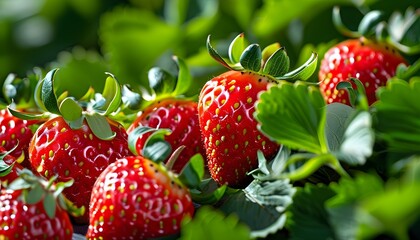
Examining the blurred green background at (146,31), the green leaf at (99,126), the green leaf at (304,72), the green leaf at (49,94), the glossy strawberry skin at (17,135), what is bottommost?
the blurred green background at (146,31)

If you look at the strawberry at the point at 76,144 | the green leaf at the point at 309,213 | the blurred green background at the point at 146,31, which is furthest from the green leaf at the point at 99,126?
the blurred green background at the point at 146,31

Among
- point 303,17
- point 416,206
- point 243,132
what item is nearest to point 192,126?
point 243,132

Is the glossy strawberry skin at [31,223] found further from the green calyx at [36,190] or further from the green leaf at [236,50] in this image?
the green leaf at [236,50]

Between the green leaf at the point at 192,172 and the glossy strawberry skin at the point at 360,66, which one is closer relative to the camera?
the green leaf at the point at 192,172

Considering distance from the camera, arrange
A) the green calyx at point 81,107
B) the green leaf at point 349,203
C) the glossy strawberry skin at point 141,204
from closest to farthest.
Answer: the green leaf at point 349,203 → the glossy strawberry skin at point 141,204 → the green calyx at point 81,107

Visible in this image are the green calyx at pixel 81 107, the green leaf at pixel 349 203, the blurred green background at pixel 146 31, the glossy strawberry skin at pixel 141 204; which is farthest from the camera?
the blurred green background at pixel 146 31
